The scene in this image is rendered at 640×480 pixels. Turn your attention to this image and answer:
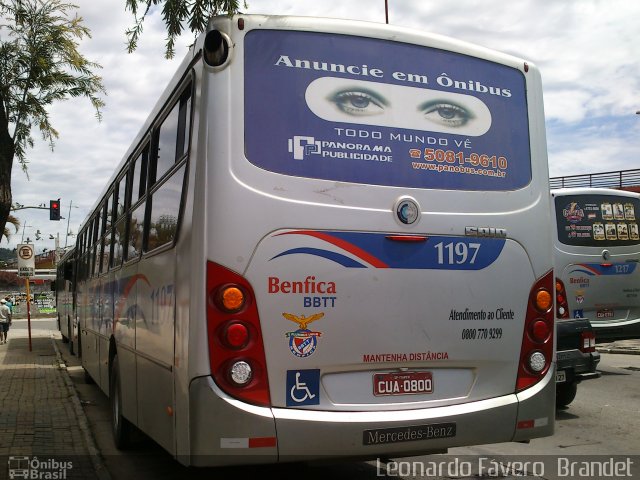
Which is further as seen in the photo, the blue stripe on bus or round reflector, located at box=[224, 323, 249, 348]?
the blue stripe on bus

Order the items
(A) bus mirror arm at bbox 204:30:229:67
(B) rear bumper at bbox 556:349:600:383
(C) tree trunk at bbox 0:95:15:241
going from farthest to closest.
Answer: (B) rear bumper at bbox 556:349:600:383 → (C) tree trunk at bbox 0:95:15:241 → (A) bus mirror arm at bbox 204:30:229:67

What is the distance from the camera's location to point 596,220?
9.90 meters

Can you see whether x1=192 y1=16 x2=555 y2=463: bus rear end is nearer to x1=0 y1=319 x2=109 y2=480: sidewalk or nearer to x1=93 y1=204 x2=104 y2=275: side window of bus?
x1=0 y1=319 x2=109 y2=480: sidewalk

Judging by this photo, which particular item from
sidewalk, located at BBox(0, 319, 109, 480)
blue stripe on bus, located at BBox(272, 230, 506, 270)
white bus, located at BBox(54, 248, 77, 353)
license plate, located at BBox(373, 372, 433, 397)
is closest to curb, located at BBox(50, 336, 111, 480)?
sidewalk, located at BBox(0, 319, 109, 480)

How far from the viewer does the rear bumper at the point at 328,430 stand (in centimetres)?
381

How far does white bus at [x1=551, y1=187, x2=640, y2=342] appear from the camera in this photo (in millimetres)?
9672

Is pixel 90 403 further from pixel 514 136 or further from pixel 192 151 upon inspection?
pixel 514 136

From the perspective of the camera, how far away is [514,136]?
16.1ft

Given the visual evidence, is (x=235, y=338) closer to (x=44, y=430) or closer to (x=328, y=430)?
(x=328, y=430)

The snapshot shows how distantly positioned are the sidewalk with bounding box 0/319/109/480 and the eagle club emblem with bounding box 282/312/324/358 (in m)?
2.55

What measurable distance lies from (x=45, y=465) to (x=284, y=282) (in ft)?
10.8

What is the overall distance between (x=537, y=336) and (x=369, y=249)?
1.45m

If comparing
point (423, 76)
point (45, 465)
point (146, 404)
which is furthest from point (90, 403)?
point (423, 76)

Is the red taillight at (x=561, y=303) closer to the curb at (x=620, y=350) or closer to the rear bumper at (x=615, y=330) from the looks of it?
the rear bumper at (x=615, y=330)
